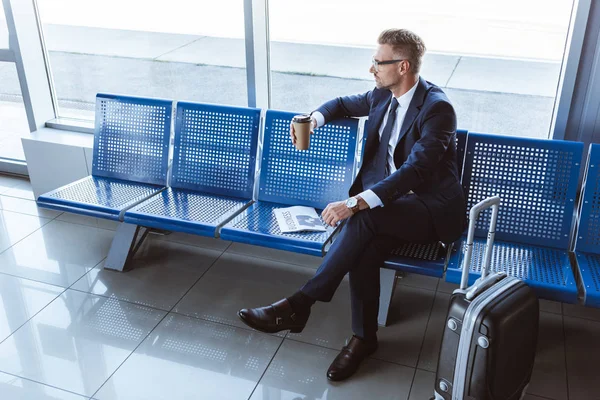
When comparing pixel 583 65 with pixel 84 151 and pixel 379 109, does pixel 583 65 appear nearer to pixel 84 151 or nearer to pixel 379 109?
pixel 379 109

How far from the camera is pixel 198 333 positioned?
10.4 ft

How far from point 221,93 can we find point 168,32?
564 mm

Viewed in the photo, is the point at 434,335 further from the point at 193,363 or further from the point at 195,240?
the point at 195,240

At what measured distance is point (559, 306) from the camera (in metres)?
3.39

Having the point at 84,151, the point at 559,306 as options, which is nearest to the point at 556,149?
the point at 559,306

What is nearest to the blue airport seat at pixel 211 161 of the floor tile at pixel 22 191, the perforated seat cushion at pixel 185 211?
the perforated seat cushion at pixel 185 211

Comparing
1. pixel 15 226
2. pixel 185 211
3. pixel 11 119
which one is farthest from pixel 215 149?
pixel 11 119

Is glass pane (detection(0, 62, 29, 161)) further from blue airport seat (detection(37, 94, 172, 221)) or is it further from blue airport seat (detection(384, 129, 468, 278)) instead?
blue airport seat (detection(384, 129, 468, 278))

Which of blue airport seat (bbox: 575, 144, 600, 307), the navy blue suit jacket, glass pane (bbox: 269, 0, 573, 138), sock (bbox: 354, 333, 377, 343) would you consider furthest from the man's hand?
blue airport seat (bbox: 575, 144, 600, 307)

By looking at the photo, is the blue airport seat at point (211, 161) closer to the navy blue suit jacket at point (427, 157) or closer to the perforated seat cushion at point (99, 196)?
the perforated seat cushion at point (99, 196)

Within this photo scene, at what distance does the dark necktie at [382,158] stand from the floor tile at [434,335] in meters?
0.76

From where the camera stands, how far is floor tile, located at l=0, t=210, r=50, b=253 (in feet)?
13.6

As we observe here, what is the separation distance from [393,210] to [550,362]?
1.07 metres

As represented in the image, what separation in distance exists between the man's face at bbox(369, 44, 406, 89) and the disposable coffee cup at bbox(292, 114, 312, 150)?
409 mm
